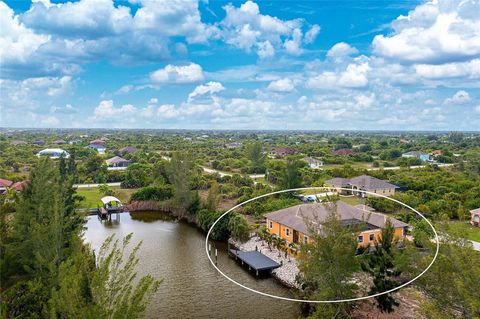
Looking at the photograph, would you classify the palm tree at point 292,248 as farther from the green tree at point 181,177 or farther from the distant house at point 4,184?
the distant house at point 4,184

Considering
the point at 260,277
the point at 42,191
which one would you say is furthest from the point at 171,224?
the point at 42,191

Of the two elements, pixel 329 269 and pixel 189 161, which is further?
pixel 189 161

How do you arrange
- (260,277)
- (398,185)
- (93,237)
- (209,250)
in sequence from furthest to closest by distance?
(398,185)
(93,237)
(209,250)
(260,277)

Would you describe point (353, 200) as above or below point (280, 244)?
above

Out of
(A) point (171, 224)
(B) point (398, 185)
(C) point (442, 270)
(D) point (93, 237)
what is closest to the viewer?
(C) point (442, 270)

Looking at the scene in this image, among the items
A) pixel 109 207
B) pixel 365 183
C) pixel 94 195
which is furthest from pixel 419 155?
pixel 109 207

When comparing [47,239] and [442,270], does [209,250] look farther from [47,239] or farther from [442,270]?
[442,270]

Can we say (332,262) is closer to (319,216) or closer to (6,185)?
(319,216)
